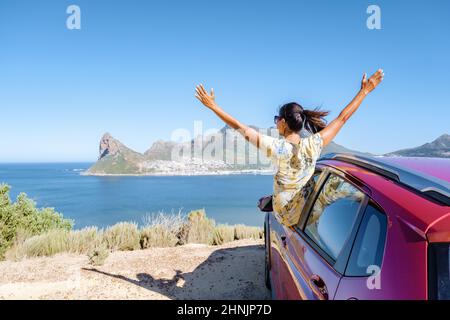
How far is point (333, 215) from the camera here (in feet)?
8.70

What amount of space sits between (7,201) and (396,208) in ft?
30.6

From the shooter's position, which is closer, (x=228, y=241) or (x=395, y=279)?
(x=395, y=279)

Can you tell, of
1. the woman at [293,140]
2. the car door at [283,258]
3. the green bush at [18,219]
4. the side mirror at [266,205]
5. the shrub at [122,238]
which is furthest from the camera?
the green bush at [18,219]

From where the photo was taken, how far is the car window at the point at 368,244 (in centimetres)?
163

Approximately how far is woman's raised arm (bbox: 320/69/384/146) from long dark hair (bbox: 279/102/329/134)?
4.6 inches

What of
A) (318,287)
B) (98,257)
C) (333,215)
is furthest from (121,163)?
(318,287)

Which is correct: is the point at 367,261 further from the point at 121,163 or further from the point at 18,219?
the point at 121,163

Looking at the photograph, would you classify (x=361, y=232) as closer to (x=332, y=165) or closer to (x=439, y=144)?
(x=332, y=165)

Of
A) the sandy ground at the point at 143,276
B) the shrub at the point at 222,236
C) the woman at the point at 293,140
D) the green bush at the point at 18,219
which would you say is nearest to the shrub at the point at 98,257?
the sandy ground at the point at 143,276

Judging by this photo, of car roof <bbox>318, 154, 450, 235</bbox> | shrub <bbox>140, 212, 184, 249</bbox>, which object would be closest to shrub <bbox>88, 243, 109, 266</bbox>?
shrub <bbox>140, 212, 184, 249</bbox>

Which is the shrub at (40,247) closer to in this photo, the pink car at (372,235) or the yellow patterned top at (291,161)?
the pink car at (372,235)
